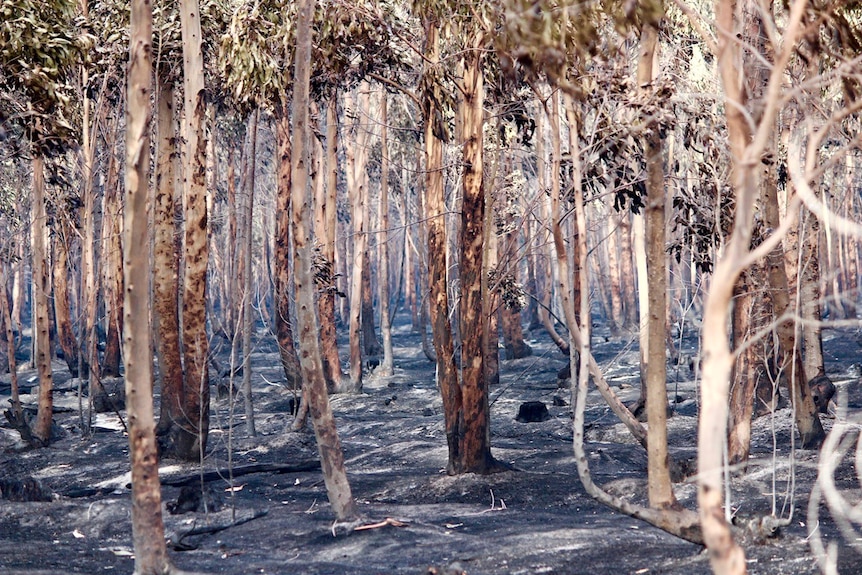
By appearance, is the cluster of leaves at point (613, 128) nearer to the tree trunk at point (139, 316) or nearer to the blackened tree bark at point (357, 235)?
the tree trunk at point (139, 316)

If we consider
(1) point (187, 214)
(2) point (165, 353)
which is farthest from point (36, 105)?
(2) point (165, 353)

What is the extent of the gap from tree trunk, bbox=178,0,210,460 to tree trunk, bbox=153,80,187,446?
1.24 feet

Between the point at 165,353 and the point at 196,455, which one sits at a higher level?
the point at 165,353

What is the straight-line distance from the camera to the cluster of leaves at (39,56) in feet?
35.6

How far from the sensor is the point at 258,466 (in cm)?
1207

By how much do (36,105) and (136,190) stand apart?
231 inches

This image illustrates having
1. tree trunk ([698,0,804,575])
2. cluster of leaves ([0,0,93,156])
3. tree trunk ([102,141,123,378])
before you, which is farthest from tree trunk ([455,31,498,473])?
tree trunk ([698,0,804,575])

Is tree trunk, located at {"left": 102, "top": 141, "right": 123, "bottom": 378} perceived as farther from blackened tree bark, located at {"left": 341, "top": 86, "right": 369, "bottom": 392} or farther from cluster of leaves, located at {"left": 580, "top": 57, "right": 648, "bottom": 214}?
cluster of leaves, located at {"left": 580, "top": 57, "right": 648, "bottom": 214}

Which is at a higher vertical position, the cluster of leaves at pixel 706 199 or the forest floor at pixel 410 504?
the cluster of leaves at pixel 706 199

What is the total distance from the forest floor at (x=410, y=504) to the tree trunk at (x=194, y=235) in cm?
82

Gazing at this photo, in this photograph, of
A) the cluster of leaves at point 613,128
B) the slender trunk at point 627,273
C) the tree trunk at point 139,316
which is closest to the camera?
the tree trunk at point 139,316

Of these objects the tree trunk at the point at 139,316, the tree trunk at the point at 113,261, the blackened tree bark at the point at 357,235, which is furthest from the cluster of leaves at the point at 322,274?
the tree trunk at the point at 139,316

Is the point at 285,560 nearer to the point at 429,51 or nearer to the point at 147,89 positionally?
the point at 147,89

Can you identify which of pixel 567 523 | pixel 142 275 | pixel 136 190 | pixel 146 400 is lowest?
pixel 567 523
